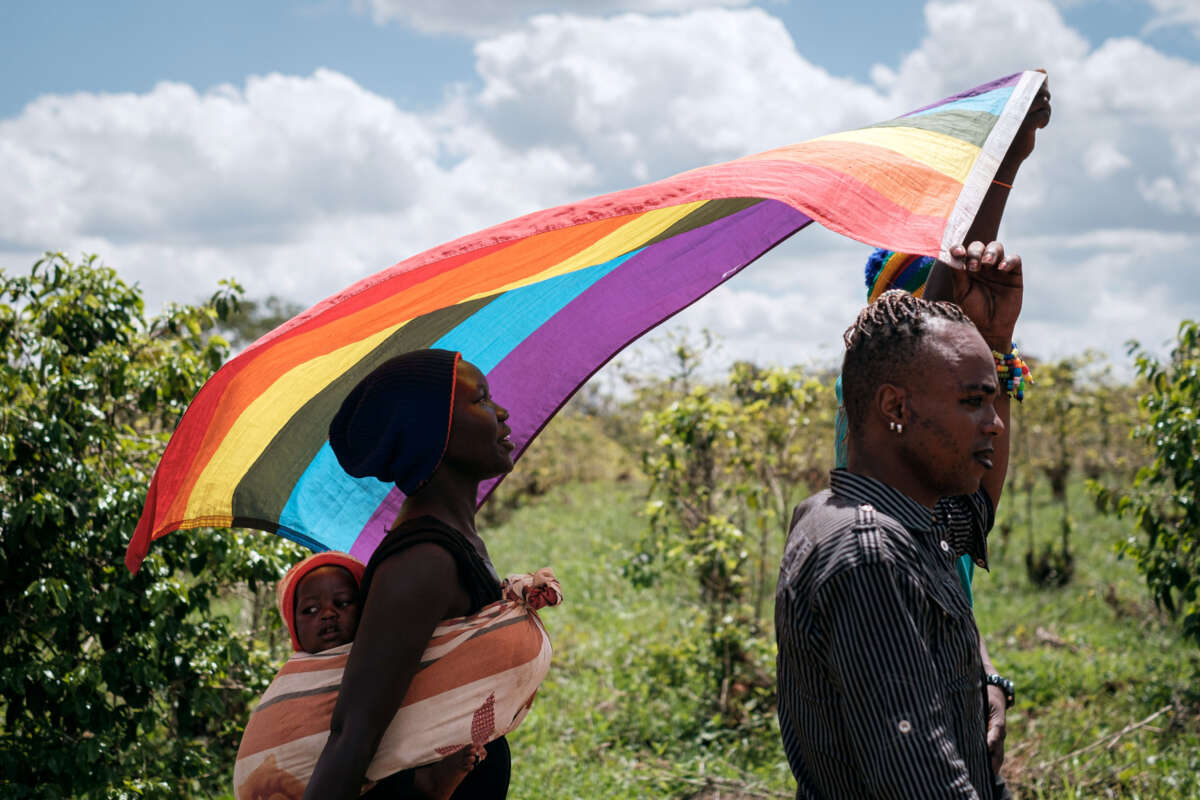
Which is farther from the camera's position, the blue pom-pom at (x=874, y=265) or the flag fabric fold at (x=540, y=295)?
the blue pom-pom at (x=874, y=265)

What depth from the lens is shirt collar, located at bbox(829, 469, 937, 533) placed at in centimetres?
164

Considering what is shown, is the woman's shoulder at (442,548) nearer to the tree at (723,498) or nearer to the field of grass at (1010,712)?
the field of grass at (1010,712)

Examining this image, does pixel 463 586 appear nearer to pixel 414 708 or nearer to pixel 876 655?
pixel 414 708

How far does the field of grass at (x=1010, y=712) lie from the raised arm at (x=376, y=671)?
3939 mm

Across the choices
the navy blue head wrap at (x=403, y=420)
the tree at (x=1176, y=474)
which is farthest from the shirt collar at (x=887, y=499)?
the tree at (x=1176, y=474)

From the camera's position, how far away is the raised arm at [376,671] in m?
1.91

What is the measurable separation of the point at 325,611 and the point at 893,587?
127 cm

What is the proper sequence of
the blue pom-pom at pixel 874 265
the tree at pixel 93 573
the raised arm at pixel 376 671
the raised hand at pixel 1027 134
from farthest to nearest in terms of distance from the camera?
the tree at pixel 93 573, the blue pom-pom at pixel 874 265, the raised hand at pixel 1027 134, the raised arm at pixel 376 671

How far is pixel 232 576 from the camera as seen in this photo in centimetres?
432

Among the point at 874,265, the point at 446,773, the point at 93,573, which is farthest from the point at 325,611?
the point at 93,573

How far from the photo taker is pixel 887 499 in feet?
5.41

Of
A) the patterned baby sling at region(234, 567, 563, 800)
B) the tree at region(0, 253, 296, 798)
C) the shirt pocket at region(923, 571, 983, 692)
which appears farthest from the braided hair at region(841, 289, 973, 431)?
the tree at region(0, 253, 296, 798)

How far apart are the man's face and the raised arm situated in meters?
0.96

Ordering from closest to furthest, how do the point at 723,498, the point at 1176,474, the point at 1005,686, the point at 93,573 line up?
1. the point at 1005,686
2. the point at 93,573
3. the point at 1176,474
4. the point at 723,498
